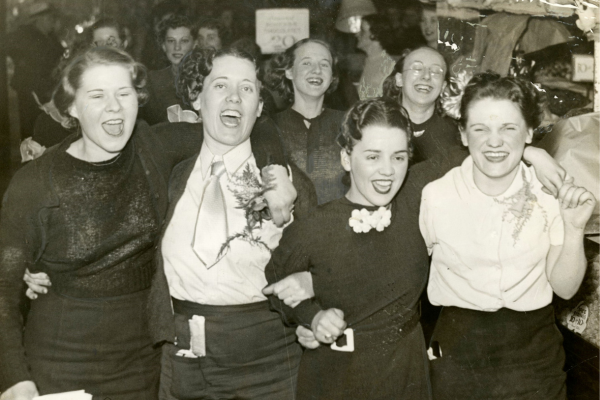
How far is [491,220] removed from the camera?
208 cm

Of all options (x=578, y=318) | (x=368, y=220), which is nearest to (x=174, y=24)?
(x=368, y=220)

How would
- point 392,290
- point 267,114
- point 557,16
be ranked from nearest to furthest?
point 392,290
point 267,114
point 557,16

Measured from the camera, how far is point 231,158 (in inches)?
81.8

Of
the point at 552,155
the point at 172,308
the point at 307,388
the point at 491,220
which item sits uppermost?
the point at 552,155

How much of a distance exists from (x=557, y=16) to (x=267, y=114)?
1302 millimetres

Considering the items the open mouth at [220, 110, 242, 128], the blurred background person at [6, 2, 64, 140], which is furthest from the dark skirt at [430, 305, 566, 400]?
the blurred background person at [6, 2, 64, 140]

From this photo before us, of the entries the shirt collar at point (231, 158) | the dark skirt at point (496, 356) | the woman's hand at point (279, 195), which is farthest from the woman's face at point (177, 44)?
the dark skirt at point (496, 356)

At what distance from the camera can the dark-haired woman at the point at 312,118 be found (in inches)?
84.3

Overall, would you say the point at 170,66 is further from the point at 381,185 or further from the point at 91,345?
the point at 91,345

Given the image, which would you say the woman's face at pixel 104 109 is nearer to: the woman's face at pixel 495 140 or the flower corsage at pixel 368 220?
the flower corsage at pixel 368 220

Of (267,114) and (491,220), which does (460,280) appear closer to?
(491,220)

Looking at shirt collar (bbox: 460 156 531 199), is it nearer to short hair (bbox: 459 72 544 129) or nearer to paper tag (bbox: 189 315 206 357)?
short hair (bbox: 459 72 544 129)

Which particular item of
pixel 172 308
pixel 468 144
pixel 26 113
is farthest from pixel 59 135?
Result: pixel 468 144

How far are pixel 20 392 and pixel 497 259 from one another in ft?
6.18
